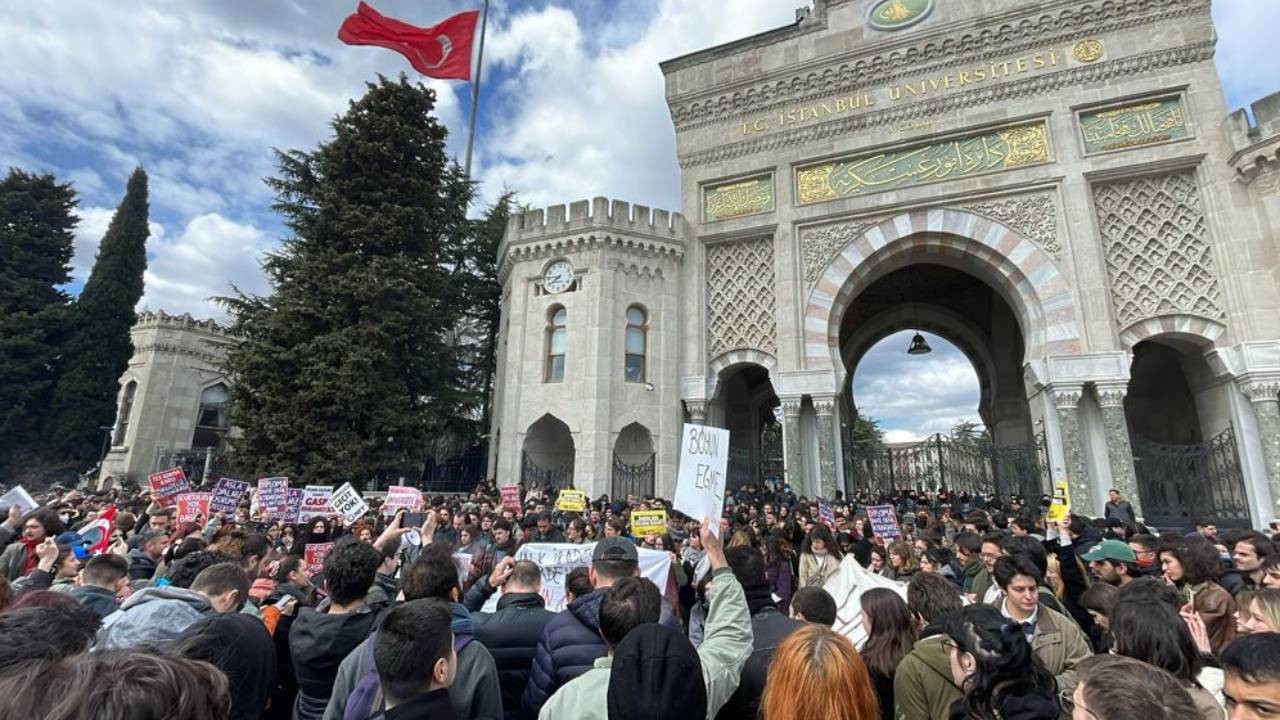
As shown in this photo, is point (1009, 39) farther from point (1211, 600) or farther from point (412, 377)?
point (412, 377)

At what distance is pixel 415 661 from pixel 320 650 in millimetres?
1041

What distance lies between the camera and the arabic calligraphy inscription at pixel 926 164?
14172 mm

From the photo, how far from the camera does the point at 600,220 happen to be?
16.1m

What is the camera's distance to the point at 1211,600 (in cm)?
291

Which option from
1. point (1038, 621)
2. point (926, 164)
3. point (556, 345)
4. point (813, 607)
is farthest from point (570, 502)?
point (926, 164)

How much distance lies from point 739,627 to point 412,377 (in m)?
16.0

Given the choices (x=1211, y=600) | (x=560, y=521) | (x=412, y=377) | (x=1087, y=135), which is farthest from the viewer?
(x=412, y=377)

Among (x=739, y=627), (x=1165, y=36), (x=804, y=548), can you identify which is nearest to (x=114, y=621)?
(x=739, y=627)

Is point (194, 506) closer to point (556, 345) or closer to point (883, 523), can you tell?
point (556, 345)

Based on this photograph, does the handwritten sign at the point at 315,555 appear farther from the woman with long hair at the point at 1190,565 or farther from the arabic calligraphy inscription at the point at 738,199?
the arabic calligraphy inscription at the point at 738,199

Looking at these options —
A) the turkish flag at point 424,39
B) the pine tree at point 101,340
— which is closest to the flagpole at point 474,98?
the turkish flag at point 424,39

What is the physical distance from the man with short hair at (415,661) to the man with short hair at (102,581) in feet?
7.25

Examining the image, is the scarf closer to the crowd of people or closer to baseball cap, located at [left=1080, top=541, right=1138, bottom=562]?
the crowd of people

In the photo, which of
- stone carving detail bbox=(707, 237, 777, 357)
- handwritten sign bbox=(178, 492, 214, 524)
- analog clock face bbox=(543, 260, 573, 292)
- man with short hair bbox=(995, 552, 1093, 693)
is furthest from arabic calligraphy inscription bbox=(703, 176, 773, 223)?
man with short hair bbox=(995, 552, 1093, 693)
